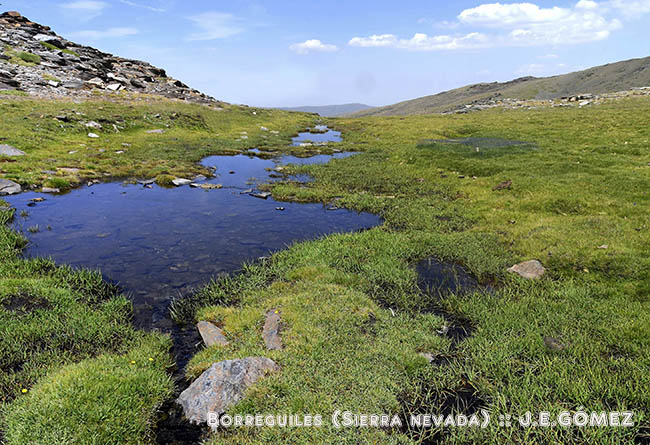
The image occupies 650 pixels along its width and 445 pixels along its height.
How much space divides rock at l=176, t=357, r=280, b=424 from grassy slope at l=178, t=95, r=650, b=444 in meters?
0.36

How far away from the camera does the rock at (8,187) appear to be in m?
19.9

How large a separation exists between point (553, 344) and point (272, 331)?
7.58 meters

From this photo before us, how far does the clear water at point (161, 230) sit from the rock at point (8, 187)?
77cm

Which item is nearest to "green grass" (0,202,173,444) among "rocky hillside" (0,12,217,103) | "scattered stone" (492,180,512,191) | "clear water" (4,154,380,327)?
"clear water" (4,154,380,327)

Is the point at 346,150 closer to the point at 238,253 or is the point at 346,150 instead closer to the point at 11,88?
the point at 238,253

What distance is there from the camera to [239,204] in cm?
2138

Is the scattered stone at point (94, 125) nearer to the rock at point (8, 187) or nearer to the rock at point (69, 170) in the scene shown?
the rock at point (69, 170)

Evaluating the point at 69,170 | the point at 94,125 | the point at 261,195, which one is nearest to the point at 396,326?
the point at 261,195

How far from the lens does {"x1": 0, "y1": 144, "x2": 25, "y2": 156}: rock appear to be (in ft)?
86.2

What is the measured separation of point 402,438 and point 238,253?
1069cm

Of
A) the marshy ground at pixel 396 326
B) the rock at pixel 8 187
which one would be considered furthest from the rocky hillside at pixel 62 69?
the marshy ground at pixel 396 326

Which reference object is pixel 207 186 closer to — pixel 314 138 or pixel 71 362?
pixel 71 362

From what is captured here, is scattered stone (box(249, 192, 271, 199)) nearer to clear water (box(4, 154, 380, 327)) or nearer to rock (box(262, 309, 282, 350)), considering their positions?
clear water (box(4, 154, 380, 327))

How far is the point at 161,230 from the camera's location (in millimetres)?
16422
